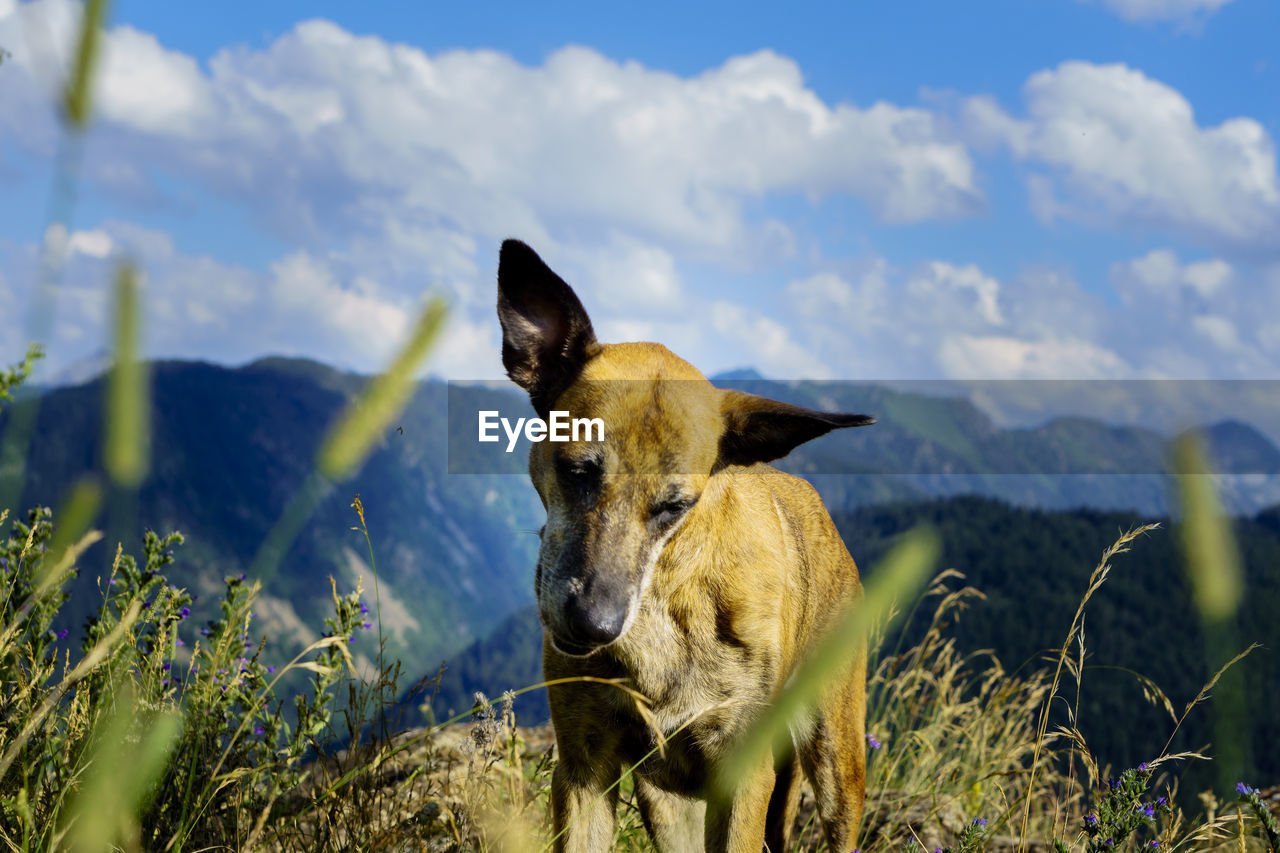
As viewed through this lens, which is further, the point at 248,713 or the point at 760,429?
the point at 760,429

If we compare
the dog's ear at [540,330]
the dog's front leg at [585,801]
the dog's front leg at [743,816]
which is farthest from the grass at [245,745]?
the dog's ear at [540,330]

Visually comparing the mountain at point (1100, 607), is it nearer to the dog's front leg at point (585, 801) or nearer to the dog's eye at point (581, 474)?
the dog's front leg at point (585, 801)

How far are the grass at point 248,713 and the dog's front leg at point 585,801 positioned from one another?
216 millimetres

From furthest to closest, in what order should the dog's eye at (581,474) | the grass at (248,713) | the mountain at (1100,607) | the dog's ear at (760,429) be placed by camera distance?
the mountain at (1100,607) → the dog's ear at (760,429) → the dog's eye at (581,474) → the grass at (248,713)

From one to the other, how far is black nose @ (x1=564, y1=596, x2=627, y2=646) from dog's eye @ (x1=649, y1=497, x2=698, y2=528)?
Answer: 19.1 inches

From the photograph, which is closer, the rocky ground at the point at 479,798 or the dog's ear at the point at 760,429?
the rocky ground at the point at 479,798

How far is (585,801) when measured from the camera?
4.35 metres

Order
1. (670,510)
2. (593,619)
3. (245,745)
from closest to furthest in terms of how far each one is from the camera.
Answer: (593,619) < (245,745) < (670,510)

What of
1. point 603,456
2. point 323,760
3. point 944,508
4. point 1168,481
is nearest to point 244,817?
point 323,760

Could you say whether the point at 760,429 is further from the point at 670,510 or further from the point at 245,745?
the point at 245,745

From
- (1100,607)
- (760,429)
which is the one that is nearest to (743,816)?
(760,429)

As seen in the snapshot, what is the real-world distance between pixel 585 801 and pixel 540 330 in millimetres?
2345

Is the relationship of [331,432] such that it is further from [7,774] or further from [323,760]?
[7,774]

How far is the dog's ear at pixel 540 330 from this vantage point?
4.31 meters
